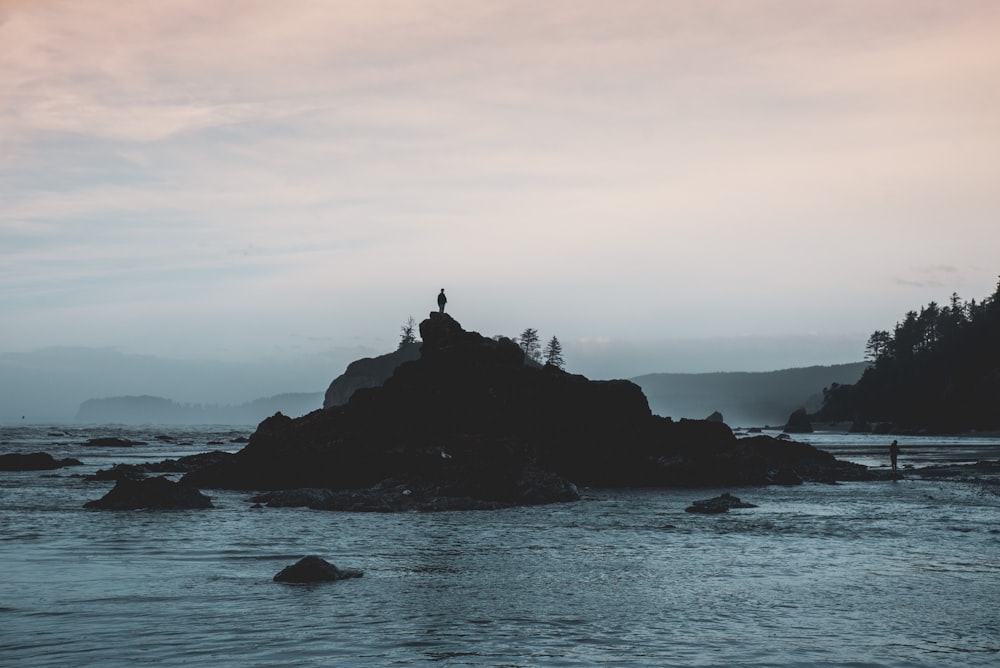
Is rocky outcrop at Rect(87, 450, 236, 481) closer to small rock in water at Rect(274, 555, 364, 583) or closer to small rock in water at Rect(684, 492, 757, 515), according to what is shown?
small rock in water at Rect(684, 492, 757, 515)

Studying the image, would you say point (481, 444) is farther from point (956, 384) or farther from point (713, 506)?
point (956, 384)

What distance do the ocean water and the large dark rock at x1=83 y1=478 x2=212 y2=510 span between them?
1.34 meters

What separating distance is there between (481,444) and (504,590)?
1133 inches

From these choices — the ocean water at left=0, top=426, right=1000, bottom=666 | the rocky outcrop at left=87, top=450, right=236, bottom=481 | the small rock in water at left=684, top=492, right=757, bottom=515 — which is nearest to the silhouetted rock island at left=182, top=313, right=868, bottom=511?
the rocky outcrop at left=87, top=450, right=236, bottom=481

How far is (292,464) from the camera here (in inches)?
2200

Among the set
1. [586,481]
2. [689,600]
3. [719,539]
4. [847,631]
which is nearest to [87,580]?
[689,600]

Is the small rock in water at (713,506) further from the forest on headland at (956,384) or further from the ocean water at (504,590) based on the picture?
the forest on headland at (956,384)

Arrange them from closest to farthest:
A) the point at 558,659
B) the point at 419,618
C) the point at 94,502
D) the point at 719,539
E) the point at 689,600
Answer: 1. the point at 558,659
2. the point at 419,618
3. the point at 689,600
4. the point at 719,539
5. the point at 94,502

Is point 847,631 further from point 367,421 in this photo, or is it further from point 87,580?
point 367,421

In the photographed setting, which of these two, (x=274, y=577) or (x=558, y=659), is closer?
(x=558, y=659)

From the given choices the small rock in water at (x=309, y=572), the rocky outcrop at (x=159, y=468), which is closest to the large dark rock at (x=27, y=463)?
the rocky outcrop at (x=159, y=468)

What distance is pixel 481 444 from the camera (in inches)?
2045

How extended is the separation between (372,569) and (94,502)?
22.7 metres

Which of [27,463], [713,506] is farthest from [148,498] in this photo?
[27,463]
